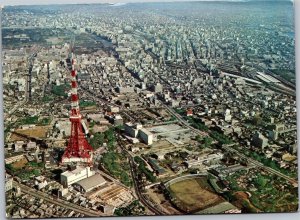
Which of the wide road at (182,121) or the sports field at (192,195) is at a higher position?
the wide road at (182,121)

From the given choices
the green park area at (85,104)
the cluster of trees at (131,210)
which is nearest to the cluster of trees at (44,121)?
the green park area at (85,104)

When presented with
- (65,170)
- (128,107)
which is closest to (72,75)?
(128,107)

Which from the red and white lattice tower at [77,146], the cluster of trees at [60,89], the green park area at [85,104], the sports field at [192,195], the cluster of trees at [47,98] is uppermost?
the cluster of trees at [60,89]

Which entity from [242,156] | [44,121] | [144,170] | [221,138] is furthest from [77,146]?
[242,156]

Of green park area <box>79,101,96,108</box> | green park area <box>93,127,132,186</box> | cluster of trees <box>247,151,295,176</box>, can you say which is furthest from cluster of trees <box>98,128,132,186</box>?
cluster of trees <box>247,151,295,176</box>

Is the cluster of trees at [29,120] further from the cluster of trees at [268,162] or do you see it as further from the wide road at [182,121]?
the cluster of trees at [268,162]

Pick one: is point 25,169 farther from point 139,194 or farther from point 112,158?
point 139,194

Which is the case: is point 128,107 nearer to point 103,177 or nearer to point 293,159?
point 103,177

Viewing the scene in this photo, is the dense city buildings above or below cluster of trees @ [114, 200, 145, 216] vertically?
above

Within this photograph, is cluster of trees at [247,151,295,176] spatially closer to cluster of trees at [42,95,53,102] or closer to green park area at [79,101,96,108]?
green park area at [79,101,96,108]
